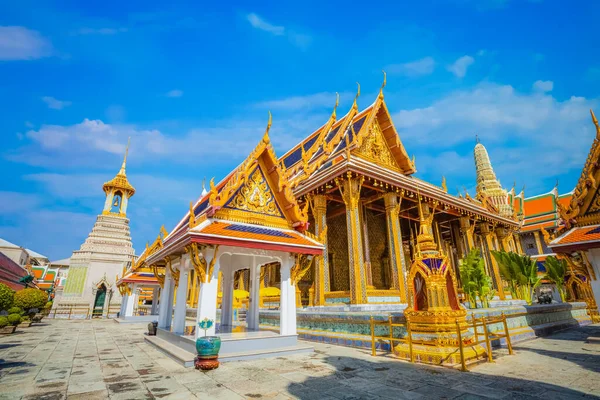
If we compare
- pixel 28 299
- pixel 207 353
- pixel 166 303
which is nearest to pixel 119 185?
pixel 28 299

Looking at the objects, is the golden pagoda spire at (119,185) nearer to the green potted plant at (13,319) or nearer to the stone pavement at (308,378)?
the green potted plant at (13,319)

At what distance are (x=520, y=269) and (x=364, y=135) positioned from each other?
8708 mm

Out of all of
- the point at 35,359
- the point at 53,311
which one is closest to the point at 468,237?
the point at 35,359

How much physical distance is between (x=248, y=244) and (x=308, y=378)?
2.76 m

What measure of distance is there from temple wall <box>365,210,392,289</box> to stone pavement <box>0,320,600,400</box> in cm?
892

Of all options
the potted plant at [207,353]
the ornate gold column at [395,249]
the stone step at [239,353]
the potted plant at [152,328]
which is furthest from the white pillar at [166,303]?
the ornate gold column at [395,249]

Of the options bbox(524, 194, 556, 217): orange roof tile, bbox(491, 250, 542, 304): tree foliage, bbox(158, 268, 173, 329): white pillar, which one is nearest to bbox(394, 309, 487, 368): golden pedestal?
bbox(158, 268, 173, 329): white pillar

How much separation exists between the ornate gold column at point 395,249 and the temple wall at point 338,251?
3.19 meters

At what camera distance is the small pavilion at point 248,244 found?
19.6 feet

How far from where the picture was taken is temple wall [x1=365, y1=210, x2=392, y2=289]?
15.4m

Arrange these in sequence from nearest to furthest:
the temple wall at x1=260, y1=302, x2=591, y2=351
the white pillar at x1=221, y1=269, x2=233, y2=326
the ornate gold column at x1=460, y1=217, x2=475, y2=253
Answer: the temple wall at x1=260, y1=302, x2=591, y2=351 < the white pillar at x1=221, y1=269, x2=233, y2=326 < the ornate gold column at x1=460, y1=217, x2=475, y2=253

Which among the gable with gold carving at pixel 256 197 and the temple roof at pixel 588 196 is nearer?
the gable with gold carving at pixel 256 197

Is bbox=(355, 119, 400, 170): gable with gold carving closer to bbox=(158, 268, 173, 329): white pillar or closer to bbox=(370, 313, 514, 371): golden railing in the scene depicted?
bbox=(370, 313, 514, 371): golden railing

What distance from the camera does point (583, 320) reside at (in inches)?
500
